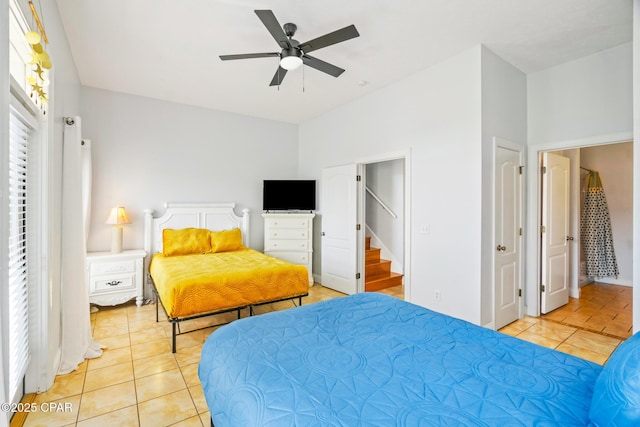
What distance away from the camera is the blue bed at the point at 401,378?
0.92m

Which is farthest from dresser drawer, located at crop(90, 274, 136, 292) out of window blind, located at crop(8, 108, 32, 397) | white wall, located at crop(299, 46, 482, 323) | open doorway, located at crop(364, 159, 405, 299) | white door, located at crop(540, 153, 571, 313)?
white door, located at crop(540, 153, 571, 313)

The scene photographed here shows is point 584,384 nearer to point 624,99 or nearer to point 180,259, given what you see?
point 624,99

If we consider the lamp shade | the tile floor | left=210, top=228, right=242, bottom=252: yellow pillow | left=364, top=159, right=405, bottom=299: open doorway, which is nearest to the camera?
the tile floor

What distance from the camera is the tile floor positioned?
1.90 m

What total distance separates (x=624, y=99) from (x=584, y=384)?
320 cm

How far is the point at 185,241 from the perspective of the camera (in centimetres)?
422

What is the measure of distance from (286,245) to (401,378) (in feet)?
12.9

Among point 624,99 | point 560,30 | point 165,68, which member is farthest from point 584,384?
point 165,68

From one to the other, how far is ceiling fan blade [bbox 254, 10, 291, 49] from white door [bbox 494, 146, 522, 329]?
2.39m

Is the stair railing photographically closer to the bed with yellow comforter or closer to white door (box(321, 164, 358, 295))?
white door (box(321, 164, 358, 295))

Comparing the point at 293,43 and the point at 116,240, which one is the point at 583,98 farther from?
the point at 116,240

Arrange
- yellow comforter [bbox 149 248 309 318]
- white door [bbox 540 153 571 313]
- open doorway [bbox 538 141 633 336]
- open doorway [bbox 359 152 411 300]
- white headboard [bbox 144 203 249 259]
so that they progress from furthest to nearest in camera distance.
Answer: open doorway [bbox 359 152 411 300] → white headboard [bbox 144 203 249 259] → open doorway [bbox 538 141 633 336] → white door [bbox 540 153 571 313] → yellow comforter [bbox 149 248 309 318]

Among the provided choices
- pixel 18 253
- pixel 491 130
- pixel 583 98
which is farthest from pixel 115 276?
pixel 583 98

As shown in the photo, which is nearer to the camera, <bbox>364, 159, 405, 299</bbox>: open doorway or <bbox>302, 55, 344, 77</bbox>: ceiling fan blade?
<bbox>302, 55, 344, 77</bbox>: ceiling fan blade
